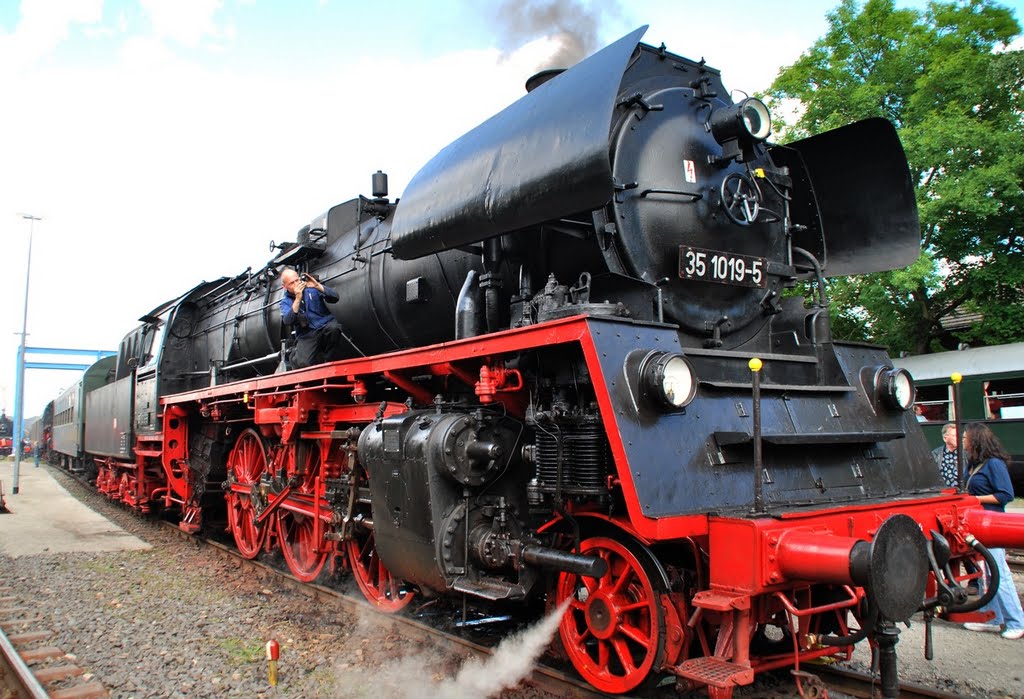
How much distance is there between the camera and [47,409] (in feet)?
116

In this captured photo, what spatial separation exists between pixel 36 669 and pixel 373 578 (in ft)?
7.09

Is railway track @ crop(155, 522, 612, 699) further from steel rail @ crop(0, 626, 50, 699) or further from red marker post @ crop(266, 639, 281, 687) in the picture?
steel rail @ crop(0, 626, 50, 699)

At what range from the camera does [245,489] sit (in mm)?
7648

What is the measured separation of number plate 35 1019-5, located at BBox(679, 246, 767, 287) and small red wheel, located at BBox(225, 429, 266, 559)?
4.92m

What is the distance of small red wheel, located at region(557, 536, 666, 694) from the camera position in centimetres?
325

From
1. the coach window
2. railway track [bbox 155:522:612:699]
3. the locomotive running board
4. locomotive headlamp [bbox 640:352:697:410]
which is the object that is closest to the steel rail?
railway track [bbox 155:522:612:699]

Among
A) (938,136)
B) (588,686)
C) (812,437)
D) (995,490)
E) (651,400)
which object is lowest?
(588,686)

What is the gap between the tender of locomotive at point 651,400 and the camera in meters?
3.13

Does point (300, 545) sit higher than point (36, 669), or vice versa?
point (300, 545)

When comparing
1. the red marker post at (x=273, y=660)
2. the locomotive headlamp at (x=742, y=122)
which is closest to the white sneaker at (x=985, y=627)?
the locomotive headlamp at (x=742, y=122)

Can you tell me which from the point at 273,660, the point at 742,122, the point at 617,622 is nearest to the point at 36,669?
the point at 273,660

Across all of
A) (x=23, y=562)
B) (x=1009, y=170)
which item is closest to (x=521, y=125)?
(x=23, y=562)

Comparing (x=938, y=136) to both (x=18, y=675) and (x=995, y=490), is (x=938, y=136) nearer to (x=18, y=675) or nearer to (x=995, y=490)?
(x=995, y=490)

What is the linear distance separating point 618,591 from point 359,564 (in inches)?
111
